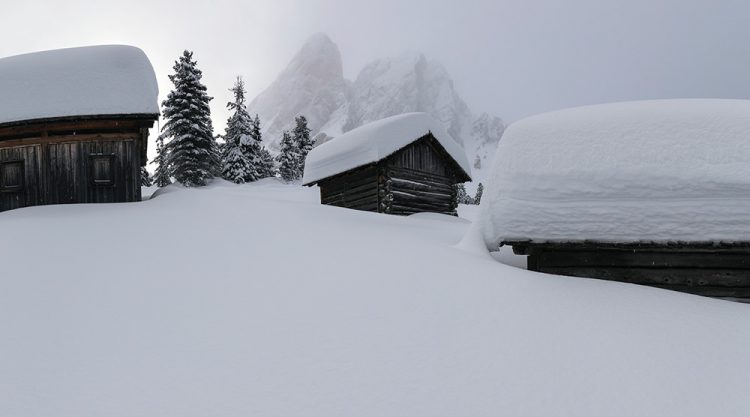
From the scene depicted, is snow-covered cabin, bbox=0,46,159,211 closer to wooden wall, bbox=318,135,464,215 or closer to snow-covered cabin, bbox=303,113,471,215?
snow-covered cabin, bbox=303,113,471,215

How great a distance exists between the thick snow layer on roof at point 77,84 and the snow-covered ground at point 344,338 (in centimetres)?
670

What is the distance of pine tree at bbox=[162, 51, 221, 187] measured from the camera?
94.0ft

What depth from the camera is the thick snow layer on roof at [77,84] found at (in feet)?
36.3

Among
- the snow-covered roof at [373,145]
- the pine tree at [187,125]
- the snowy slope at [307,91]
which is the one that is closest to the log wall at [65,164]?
the snow-covered roof at [373,145]

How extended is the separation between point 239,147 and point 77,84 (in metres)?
23.5

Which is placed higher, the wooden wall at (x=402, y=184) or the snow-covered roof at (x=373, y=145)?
the snow-covered roof at (x=373, y=145)

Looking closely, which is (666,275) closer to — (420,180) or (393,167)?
(393,167)

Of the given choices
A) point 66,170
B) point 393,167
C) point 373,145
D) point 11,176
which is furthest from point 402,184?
point 11,176

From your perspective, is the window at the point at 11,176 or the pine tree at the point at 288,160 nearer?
the window at the point at 11,176

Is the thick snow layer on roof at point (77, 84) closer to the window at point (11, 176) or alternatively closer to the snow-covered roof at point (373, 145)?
A: the window at point (11, 176)

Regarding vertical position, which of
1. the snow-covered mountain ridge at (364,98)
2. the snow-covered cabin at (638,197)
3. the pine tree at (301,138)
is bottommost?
the snow-covered cabin at (638,197)

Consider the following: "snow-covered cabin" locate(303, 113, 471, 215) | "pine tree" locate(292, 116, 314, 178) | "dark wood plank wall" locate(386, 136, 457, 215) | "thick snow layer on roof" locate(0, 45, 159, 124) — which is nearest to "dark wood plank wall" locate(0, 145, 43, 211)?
"thick snow layer on roof" locate(0, 45, 159, 124)

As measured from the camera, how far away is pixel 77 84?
457 inches

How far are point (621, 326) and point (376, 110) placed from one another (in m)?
130
